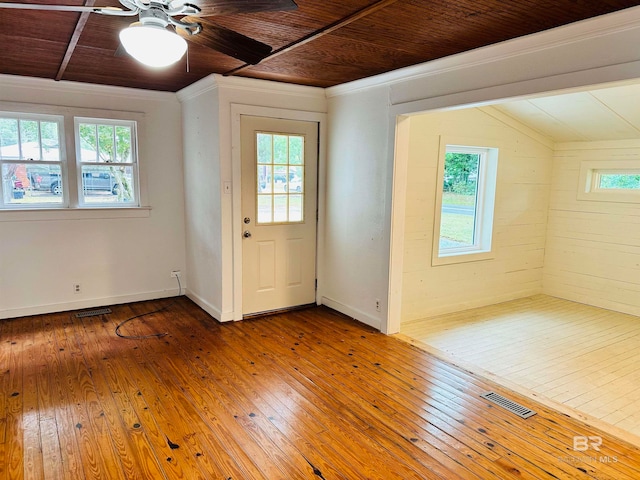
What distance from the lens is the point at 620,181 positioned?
16.5ft

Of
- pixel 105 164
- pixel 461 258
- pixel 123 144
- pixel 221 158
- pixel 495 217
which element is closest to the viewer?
pixel 221 158

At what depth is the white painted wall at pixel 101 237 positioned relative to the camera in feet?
13.7

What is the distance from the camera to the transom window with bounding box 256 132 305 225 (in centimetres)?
430

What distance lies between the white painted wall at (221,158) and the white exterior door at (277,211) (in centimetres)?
11

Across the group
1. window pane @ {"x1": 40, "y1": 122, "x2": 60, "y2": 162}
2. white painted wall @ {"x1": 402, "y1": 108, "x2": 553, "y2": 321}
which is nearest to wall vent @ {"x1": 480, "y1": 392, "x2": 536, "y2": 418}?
white painted wall @ {"x1": 402, "y1": 108, "x2": 553, "y2": 321}

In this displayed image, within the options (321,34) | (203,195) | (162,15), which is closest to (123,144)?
(203,195)

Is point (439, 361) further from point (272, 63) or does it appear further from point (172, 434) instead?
point (272, 63)

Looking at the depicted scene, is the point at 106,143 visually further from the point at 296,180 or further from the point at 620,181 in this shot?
the point at 620,181

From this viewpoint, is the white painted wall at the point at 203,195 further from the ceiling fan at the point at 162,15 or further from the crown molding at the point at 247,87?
the ceiling fan at the point at 162,15

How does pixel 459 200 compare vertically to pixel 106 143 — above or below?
below

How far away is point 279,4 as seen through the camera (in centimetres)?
161

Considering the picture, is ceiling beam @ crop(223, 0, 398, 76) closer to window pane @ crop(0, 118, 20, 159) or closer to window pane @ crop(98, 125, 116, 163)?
window pane @ crop(98, 125, 116, 163)

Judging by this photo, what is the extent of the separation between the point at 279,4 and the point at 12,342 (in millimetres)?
3652

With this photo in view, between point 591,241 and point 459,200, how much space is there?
1.86 metres
